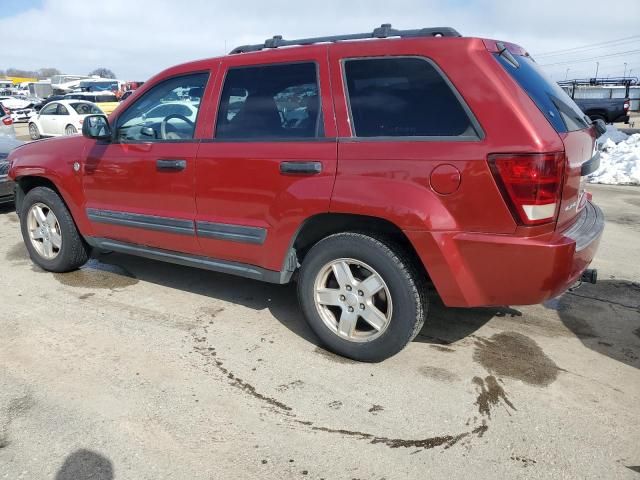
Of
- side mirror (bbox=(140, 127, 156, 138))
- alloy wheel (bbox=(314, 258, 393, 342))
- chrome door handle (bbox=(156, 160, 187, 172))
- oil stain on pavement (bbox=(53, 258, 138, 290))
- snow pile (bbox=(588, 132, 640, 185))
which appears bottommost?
snow pile (bbox=(588, 132, 640, 185))

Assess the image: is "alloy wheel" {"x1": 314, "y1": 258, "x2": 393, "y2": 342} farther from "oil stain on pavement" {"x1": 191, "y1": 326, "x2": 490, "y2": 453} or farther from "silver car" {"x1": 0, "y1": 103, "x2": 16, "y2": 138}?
"silver car" {"x1": 0, "y1": 103, "x2": 16, "y2": 138}

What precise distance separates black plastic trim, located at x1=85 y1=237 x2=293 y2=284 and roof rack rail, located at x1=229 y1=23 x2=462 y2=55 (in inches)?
60.3

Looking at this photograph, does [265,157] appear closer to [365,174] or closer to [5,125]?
[365,174]

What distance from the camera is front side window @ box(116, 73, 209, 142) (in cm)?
387

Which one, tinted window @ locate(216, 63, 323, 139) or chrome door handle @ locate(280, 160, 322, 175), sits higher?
tinted window @ locate(216, 63, 323, 139)

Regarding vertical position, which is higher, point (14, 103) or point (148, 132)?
point (14, 103)

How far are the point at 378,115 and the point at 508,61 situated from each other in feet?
2.54

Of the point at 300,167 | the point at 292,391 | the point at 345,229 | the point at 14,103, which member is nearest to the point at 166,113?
the point at 300,167

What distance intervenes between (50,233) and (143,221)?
138 centimetres

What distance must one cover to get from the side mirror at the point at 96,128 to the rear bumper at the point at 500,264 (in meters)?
2.60

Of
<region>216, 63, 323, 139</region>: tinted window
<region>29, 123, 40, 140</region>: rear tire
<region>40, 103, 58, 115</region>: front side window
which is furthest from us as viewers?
<region>29, 123, 40, 140</region>: rear tire

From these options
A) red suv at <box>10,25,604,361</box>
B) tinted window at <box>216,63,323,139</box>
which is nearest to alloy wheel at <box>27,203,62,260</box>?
red suv at <box>10,25,604,361</box>

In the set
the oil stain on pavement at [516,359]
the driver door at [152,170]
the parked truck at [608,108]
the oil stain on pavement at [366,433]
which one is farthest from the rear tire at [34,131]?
the oil stain on pavement at [516,359]

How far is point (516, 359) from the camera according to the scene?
3389 millimetres
